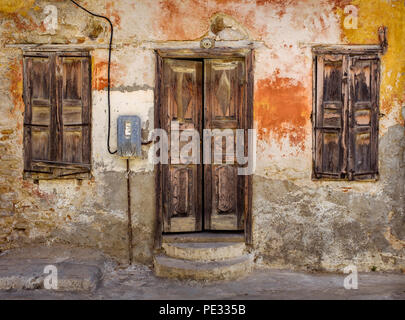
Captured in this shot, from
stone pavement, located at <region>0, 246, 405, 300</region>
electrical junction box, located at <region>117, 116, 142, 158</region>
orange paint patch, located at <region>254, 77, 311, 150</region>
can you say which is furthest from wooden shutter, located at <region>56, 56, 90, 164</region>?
orange paint patch, located at <region>254, 77, 311, 150</region>

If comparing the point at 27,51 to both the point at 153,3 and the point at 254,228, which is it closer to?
the point at 153,3

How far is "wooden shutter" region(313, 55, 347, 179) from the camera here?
232 inches

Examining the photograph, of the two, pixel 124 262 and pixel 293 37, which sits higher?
pixel 293 37

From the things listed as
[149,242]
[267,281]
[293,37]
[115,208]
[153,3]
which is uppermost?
[153,3]

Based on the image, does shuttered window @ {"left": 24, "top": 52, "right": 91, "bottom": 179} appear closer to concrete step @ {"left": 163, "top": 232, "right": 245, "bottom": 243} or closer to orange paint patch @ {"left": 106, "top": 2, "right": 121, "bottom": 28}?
orange paint patch @ {"left": 106, "top": 2, "right": 121, "bottom": 28}

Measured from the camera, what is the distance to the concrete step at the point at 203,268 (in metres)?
5.52

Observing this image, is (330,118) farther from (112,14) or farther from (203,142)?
(112,14)

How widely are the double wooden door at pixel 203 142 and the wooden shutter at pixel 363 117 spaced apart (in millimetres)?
1468

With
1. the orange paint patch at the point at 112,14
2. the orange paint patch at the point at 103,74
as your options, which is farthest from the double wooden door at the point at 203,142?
the orange paint patch at the point at 112,14

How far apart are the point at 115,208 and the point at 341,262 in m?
3.21

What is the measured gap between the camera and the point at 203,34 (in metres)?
5.86

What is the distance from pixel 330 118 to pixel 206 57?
1898mm

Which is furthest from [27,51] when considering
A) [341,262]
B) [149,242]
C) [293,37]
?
[341,262]

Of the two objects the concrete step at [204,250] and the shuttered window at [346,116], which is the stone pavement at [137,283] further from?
the shuttered window at [346,116]
